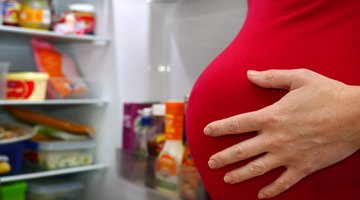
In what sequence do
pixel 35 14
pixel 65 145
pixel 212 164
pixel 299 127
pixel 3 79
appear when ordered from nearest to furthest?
pixel 299 127 < pixel 212 164 < pixel 3 79 < pixel 35 14 < pixel 65 145

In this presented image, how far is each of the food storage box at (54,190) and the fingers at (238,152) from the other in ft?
4.52

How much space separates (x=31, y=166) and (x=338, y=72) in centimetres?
166

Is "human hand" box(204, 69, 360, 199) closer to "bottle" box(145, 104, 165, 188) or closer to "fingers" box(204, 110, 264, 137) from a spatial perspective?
"fingers" box(204, 110, 264, 137)

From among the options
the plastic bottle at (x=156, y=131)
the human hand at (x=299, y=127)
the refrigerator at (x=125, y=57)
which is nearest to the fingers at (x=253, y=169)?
the human hand at (x=299, y=127)

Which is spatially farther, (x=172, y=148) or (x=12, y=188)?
(x=12, y=188)

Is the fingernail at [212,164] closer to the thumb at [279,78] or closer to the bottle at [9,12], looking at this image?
the thumb at [279,78]

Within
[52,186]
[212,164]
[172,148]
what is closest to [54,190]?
[52,186]

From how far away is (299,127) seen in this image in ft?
1.85

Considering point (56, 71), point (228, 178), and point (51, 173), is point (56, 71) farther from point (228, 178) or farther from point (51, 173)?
point (228, 178)

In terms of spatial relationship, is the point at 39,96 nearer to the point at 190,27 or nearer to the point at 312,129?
the point at 190,27

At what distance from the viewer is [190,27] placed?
1543mm

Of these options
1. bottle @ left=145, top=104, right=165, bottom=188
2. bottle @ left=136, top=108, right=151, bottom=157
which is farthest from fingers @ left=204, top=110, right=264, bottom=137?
bottle @ left=136, top=108, right=151, bottom=157

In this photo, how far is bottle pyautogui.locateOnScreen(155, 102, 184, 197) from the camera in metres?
1.38

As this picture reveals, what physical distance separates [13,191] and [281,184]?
140cm
